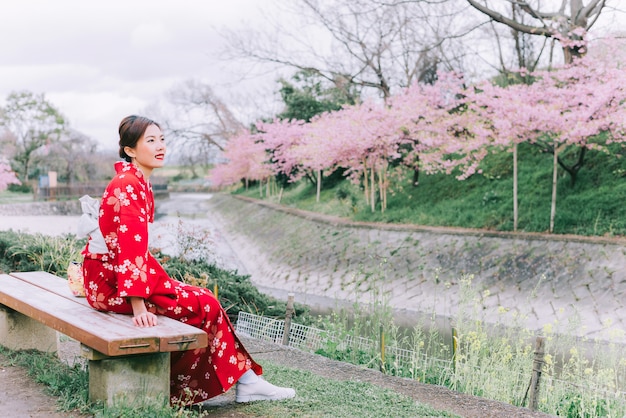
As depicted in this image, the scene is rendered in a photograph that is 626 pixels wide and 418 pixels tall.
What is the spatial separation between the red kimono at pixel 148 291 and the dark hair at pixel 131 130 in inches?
5.6

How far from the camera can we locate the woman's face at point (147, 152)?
3.27m

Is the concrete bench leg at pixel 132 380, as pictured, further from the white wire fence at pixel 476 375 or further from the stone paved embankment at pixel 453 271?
the stone paved embankment at pixel 453 271

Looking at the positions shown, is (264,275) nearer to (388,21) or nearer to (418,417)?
(388,21)

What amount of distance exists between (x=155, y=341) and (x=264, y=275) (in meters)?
13.2

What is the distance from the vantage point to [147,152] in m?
3.28

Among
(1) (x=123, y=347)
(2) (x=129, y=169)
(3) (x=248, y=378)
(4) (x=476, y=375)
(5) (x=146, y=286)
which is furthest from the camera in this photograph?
(4) (x=476, y=375)

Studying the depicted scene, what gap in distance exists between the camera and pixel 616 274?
378 inches

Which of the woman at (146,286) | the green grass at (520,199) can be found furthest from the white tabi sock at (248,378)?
the green grass at (520,199)

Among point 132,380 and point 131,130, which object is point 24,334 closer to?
point 132,380

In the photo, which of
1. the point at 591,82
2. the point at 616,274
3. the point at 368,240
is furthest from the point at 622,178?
the point at 368,240

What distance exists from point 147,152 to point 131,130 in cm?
14

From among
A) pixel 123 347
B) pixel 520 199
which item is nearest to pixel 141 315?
pixel 123 347

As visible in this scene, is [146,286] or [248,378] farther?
[248,378]

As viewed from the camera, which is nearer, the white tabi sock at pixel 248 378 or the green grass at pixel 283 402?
the green grass at pixel 283 402
